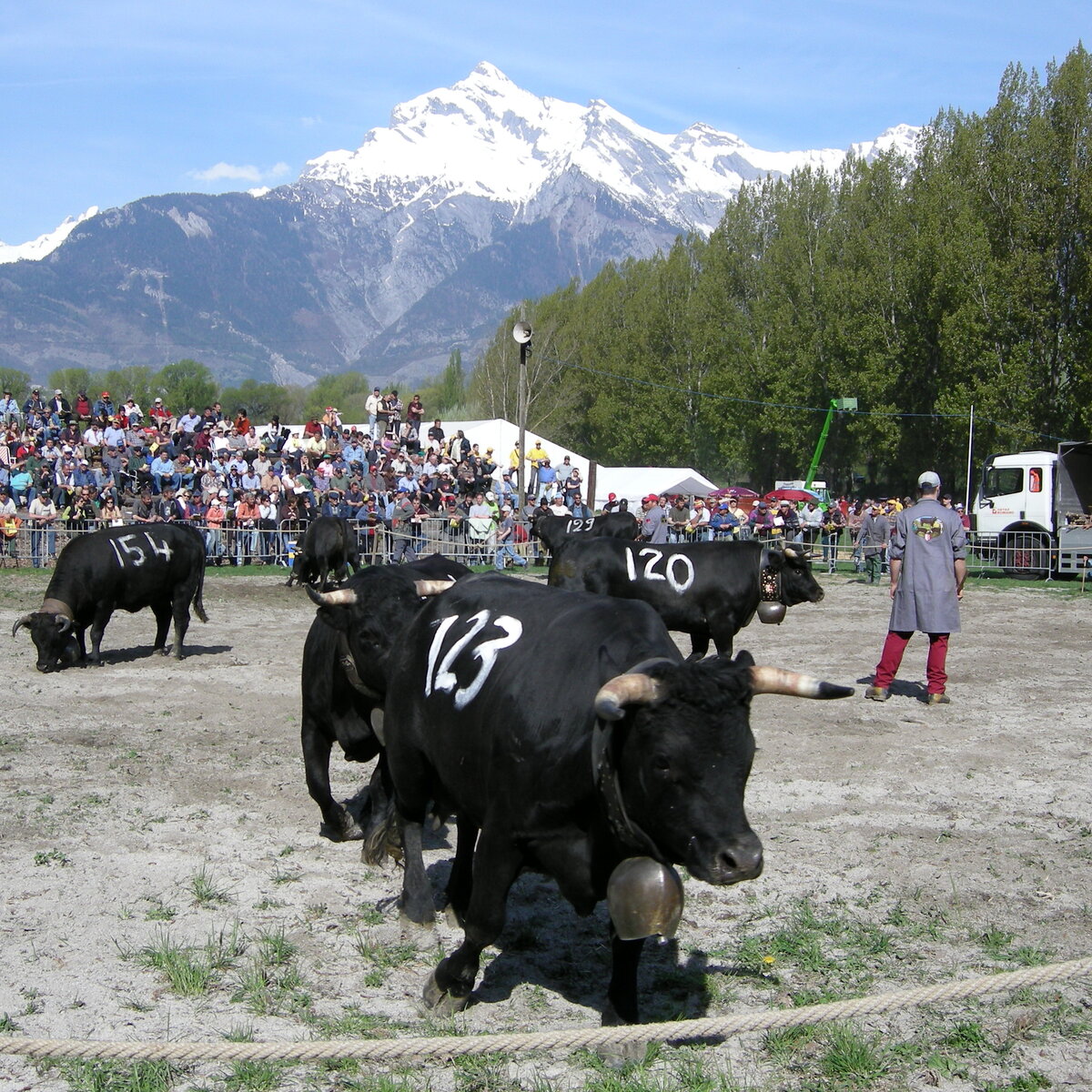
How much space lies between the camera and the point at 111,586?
12.5m

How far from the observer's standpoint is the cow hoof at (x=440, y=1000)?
14.4ft

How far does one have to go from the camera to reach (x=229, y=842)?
6445 millimetres

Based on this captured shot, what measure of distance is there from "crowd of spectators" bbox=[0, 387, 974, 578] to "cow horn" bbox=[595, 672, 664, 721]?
17.6 metres

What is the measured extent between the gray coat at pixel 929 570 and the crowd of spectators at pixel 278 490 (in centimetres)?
1008

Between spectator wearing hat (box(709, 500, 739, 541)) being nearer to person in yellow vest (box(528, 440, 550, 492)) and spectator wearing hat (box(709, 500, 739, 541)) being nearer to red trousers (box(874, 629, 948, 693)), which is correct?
person in yellow vest (box(528, 440, 550, 492))

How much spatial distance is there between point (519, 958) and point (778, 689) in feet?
6.94

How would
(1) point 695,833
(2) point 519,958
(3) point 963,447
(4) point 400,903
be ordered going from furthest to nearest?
(3) point 963,447 < (4) point 400,903 < (2) point 519,958 < (1) point 695,833

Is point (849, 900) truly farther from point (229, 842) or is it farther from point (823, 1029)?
point (229, 842)

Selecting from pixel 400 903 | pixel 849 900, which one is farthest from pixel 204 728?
pixel 849 900

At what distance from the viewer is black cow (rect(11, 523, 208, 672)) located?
12.0 meters

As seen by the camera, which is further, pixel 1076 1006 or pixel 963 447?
pixel 963 447

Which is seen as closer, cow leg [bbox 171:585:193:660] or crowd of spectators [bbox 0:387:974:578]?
cow leg [bbox 171:585:193:660]

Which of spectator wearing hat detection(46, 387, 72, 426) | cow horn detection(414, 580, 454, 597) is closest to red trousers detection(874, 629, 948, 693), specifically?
cow horn detection(414, 580, 454, 597)

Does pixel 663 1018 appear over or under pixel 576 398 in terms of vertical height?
under
